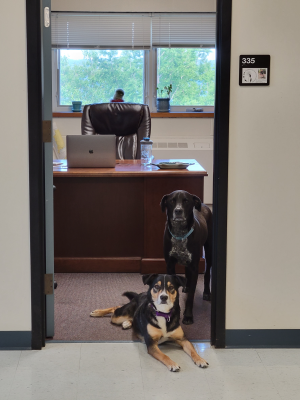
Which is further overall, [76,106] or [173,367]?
[76,106]

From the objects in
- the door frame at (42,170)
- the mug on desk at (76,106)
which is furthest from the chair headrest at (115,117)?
the door frame at (42,170)

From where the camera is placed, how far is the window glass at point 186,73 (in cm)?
606

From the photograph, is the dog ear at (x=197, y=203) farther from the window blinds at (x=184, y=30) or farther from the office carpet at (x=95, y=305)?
the window blinds at (x=184, y=30)

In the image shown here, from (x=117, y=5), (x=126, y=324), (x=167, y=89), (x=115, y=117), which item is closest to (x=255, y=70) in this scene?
(x=126, y=324)

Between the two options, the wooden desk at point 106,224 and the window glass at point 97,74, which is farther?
the window glass at point 97,74

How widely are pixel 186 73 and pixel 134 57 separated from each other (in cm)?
66

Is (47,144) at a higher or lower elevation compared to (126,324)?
higher

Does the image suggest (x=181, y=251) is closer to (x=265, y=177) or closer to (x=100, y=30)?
(x=265, y=177)

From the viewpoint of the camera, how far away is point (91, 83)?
6055 mm

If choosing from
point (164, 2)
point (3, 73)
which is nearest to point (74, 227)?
point (3, 73)

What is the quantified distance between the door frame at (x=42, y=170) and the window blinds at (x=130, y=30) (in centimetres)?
371

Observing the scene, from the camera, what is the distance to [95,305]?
3125mm

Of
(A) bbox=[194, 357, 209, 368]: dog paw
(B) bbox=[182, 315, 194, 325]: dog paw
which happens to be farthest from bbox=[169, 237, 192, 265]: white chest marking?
(A) bbox=[194, 357, 209, 368]: dog paw

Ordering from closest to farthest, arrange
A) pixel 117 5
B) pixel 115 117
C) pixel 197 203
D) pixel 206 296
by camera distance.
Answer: pixel 197 203 < pixel 206 296 < pixel 115 117 < pixel 117 5
